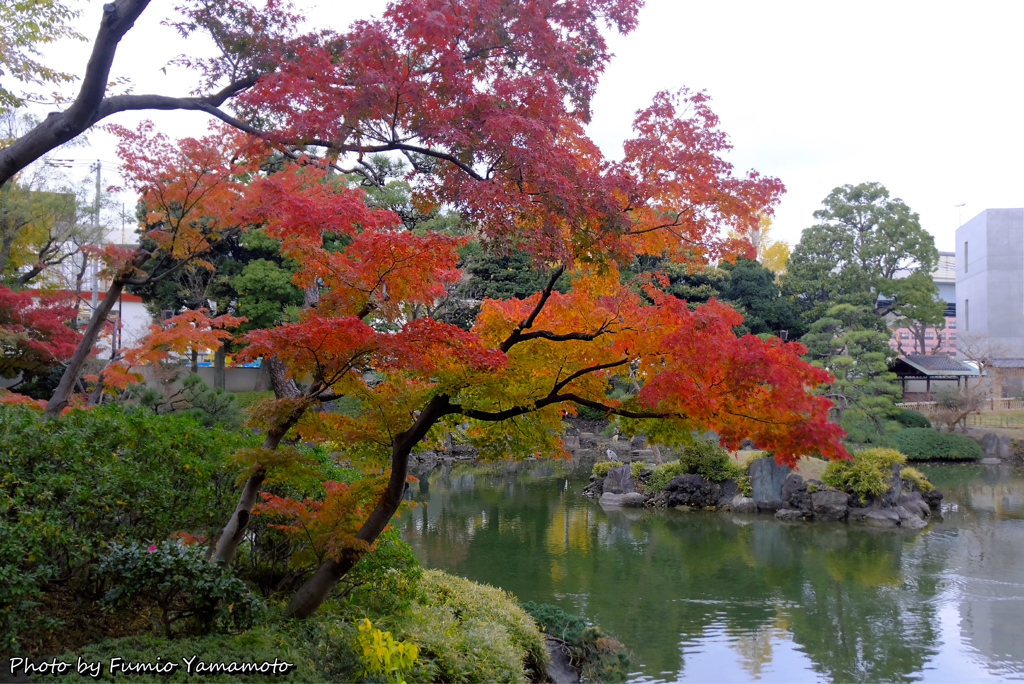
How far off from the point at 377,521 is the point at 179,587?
129 centimetres

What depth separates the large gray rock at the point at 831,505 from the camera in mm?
13328

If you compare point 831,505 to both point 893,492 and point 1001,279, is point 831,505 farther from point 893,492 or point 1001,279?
point 1001,279

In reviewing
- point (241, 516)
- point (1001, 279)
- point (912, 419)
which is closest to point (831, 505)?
point (912, 419)

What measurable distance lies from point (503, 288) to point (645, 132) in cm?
1461

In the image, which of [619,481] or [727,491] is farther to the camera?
[619,481]

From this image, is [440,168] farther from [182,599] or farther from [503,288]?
[503,288]

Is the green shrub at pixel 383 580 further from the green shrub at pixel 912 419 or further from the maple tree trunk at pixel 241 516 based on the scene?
the green shrub at pixel 912 419

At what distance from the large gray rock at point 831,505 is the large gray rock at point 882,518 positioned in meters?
0.43

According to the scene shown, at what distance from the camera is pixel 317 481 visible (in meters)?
5.34

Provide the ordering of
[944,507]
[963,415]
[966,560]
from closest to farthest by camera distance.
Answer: [966,560] → [944,507] → [963,415]

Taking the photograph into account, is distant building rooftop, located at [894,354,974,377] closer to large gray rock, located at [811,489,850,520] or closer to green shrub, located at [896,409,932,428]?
green shrub, located at [896,409,932,428]

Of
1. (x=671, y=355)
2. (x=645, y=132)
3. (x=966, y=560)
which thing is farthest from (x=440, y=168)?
(x=966, y=560)

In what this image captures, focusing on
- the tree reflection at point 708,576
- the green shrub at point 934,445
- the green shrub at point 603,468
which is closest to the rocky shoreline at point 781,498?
the green shrub at point 603,468

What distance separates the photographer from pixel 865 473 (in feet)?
43.7
